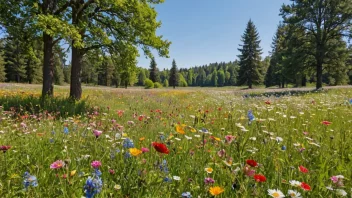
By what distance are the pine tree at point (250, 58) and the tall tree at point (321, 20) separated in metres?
27.7

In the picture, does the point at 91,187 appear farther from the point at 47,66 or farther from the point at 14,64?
the point at 14,64

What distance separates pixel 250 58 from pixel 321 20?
28.7 meters

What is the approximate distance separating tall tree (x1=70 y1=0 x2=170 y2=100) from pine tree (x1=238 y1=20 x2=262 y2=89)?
44372 millimetres

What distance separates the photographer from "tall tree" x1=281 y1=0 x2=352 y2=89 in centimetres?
2208

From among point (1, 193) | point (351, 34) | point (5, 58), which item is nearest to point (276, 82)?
point (351, 34)

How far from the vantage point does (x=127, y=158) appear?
2182mm

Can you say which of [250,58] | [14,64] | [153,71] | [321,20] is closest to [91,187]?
[321,20]

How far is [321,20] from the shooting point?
2322cm

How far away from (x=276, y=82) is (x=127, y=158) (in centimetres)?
6680

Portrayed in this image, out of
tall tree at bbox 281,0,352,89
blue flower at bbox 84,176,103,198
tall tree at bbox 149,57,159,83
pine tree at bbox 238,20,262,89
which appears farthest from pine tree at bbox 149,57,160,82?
blue flower at bbox 84,176,103,198

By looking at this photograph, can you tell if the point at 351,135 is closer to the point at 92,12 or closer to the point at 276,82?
the point at 92,12

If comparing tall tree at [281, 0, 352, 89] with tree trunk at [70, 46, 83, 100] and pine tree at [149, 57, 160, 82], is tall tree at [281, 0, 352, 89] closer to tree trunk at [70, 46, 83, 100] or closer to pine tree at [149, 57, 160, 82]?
tree trunk at [70, 46, 83, 100]

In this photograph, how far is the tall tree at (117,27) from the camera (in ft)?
34.6

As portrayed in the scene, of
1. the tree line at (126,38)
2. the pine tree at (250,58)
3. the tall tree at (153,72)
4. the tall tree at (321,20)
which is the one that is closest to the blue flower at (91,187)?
the tree line at (126,38)
